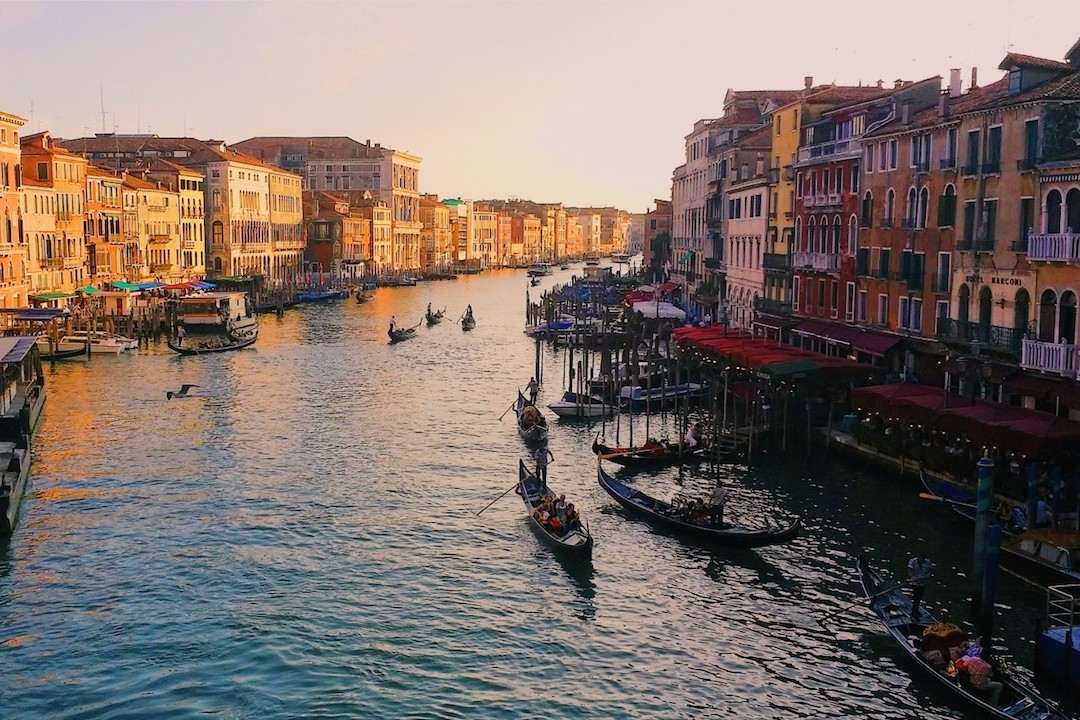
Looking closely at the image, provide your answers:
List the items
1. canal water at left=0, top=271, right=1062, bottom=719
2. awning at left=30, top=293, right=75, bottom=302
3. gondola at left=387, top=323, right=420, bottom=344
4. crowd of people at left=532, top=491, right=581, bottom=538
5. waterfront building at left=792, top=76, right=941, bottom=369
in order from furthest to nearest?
gondola at left=387, top=323, right=420, bottom=344 → awning at left=30, top=293, right=75, bottom=302 → waterfront building at left=792, top=76, right=941, bottom=369 → crowd of people at left=532, top=491, right=581, bottom=538 → canal water at left=0, top=271, right=1062, bottom=719

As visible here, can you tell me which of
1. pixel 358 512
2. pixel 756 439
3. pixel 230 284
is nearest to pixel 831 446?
Answer: pixel 756 439

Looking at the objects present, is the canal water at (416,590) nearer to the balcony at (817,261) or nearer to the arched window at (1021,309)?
the arched window at (1021,309)

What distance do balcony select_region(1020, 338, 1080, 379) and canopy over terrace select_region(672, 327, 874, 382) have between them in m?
6.33

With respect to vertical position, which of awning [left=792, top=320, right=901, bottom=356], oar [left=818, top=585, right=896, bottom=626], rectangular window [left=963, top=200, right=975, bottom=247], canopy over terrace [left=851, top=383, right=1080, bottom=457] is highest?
rectangular window [left=963, top=200, right=975, bottom=247]

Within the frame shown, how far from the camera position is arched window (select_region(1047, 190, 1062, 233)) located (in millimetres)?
Result: 21328

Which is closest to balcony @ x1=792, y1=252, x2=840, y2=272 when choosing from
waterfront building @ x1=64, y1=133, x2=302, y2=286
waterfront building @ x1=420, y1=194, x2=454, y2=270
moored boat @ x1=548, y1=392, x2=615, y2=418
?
moored boat @ x1=548, y1=392, x2=615, y2=418

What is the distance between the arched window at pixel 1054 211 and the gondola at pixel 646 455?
29.7ft

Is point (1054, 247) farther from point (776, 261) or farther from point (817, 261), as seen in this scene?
point (776, 261)

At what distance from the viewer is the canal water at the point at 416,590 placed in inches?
554

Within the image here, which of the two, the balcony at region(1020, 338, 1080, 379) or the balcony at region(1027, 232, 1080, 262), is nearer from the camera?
the balcony at region(1020, 338, 1080, 379)

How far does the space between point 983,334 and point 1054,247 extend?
3.03m

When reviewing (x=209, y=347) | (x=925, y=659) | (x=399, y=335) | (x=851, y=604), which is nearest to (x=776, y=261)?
(x=399, y=335)

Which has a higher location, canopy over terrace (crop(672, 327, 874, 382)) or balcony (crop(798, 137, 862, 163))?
balcony (crop(798, 137, 862, 163))

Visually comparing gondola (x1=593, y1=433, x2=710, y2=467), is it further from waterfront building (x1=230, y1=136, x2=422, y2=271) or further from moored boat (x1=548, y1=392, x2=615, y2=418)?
waterfront building (x1=230, y1=136, x2=422, y2=271)
